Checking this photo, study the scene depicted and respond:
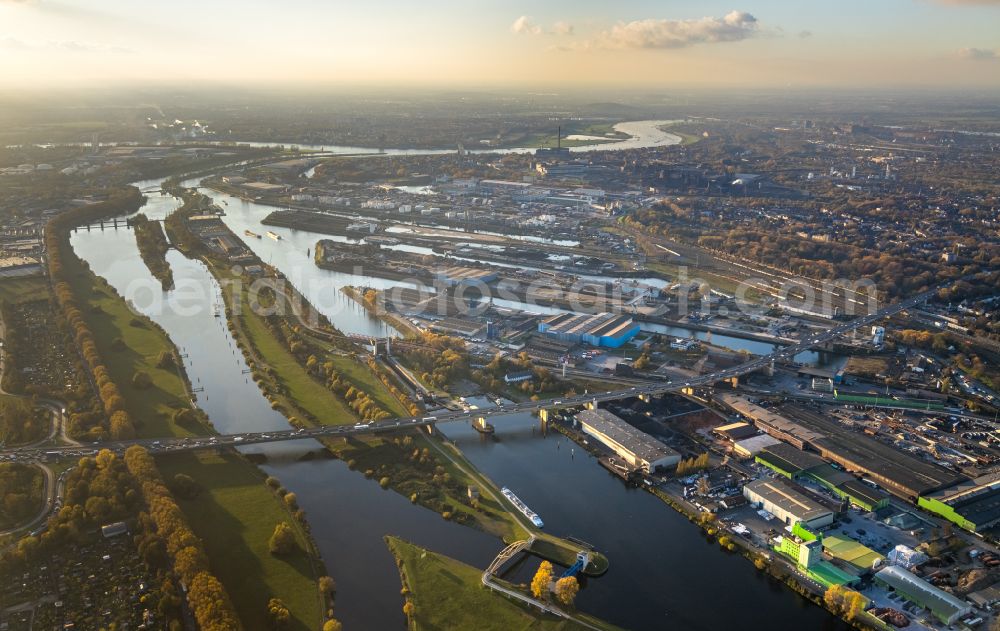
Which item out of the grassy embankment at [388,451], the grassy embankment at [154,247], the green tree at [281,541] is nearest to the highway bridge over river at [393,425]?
the grassy embankment at [388,451]

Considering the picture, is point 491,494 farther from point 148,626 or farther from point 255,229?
point 255,229

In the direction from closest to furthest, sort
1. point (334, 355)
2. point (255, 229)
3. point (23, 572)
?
point (23, 572)
point (334, 355)
point (255, 229)

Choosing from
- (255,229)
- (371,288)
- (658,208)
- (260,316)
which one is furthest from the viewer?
(658,208)

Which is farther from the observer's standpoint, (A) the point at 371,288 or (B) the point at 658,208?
(B) the point at 658,208

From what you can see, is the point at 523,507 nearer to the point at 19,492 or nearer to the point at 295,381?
the point at 295,381

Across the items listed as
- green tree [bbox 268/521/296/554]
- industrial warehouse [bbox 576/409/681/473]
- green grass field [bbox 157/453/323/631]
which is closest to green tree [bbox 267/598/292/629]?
green grass field [bbox 157/453/323/631]

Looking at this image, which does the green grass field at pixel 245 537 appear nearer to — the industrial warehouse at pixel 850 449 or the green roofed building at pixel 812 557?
the green roofed building at pixel 812 557

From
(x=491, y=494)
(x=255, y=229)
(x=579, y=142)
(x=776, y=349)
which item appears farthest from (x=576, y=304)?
(x=579, y=142)
